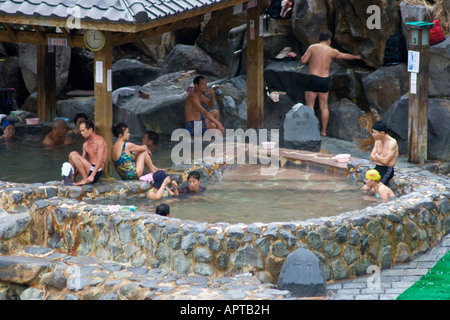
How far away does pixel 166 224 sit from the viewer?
8.85 metres

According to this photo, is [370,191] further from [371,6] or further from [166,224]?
[371,6]

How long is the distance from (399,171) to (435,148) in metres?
2.88

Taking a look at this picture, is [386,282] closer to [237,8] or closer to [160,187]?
[160,187]

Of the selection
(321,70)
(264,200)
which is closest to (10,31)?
(264,200)

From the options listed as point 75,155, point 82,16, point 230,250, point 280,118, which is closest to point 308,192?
point 230,250

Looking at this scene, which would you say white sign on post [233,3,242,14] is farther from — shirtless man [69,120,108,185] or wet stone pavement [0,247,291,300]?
wet stone pavement [0,247,291,300]

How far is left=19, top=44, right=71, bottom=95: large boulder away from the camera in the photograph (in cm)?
2095

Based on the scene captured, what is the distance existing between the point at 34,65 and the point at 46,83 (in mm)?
3909

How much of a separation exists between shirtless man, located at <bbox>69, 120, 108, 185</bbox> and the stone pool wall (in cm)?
26

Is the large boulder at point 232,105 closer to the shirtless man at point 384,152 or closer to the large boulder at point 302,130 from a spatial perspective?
the large boulder at point 302,130

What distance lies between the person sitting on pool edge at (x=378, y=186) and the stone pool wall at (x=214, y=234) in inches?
15.8

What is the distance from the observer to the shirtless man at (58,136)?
48.9 ft

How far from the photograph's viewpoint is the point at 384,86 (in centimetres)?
1609

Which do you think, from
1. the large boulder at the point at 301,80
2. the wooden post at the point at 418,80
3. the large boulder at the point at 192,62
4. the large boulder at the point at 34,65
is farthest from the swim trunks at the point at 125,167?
the large boulder at the point at 34,65
